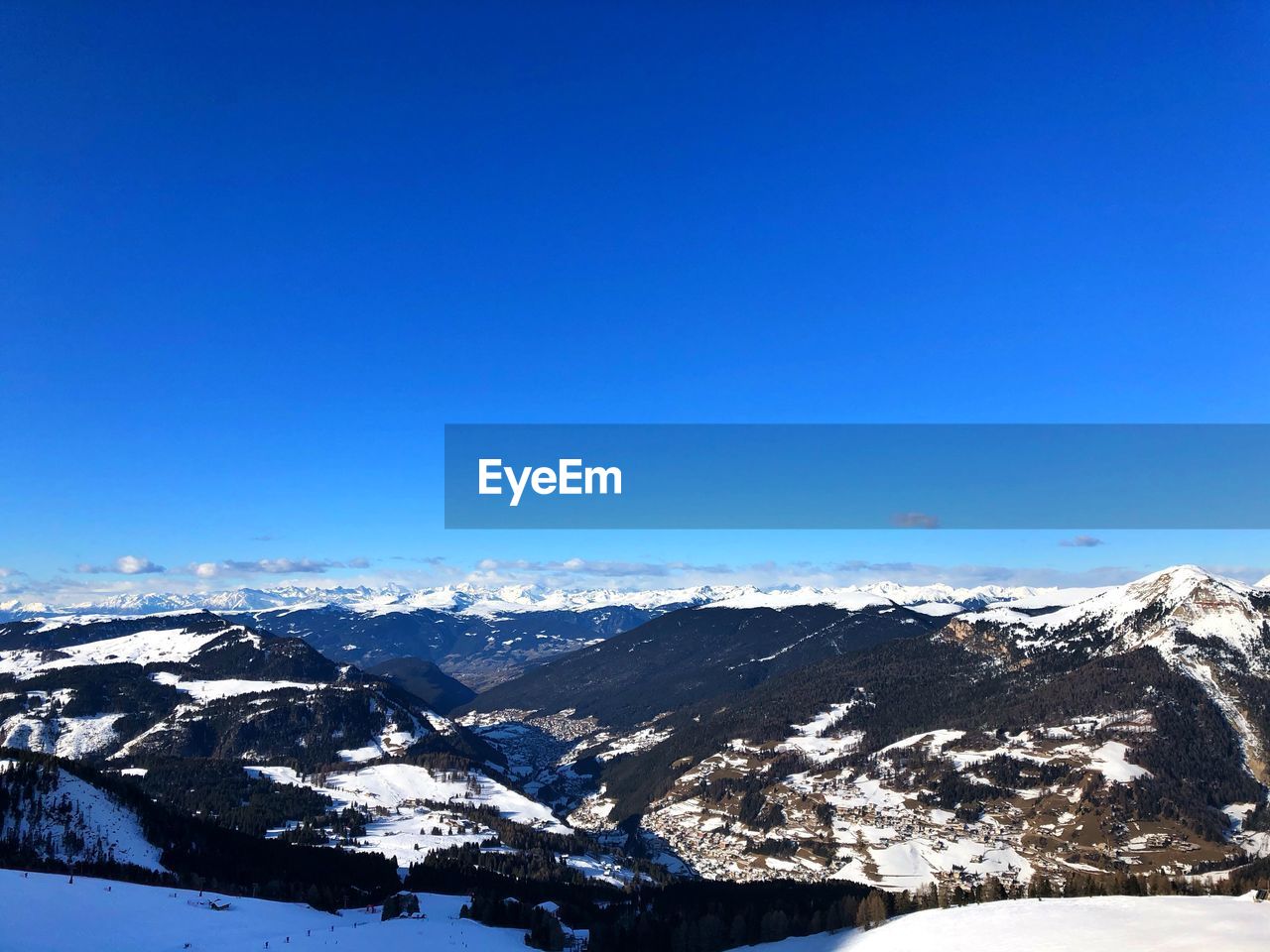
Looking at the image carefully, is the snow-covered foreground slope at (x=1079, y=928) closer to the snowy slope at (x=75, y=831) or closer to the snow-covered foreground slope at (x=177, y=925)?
the snow-covered foreground slope at (x=177, y=925)

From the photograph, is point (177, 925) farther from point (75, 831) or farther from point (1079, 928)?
point (1079, 928)

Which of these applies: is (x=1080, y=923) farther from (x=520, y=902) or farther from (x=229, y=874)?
(x=229, y=874)

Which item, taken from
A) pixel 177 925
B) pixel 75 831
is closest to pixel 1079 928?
pixel 177 925

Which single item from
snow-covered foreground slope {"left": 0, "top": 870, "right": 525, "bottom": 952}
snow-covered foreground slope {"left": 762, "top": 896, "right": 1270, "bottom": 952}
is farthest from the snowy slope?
A: snow-covered foreground slope {"left": 762, "top": 896, "right": 1270, "bottom": 952}

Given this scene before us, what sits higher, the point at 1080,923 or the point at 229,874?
the point at 1080,923

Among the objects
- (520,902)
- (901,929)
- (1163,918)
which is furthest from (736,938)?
(1163,918)

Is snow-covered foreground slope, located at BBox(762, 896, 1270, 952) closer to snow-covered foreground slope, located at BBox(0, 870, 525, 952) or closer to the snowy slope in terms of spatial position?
snow-covered foreground slope, located at BBox(0, 870, 525, 952)

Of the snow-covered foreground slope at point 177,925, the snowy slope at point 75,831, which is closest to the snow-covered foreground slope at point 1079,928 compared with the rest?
the snow-covered foreground slope at point 177,925
